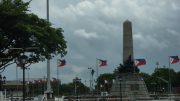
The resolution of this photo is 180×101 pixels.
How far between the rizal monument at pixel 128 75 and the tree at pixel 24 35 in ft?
116

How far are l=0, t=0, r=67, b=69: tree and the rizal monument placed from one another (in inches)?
1393

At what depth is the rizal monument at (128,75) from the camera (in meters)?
90.2

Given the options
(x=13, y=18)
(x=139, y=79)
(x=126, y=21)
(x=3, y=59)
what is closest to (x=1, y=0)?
(x=13, y=18)

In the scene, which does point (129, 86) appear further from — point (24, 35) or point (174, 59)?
point (24, 35)

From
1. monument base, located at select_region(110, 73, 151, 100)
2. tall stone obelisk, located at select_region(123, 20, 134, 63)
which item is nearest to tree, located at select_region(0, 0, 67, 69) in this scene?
tall stone obelisk, located at select_region(123, 20, 134, 63)

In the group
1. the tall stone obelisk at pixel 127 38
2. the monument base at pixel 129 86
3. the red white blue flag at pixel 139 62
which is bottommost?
the monument base at pixel 129 86

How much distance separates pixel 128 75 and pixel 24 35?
47.1m

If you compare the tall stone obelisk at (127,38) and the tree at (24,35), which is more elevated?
the tall stone obelisk at (127,38)

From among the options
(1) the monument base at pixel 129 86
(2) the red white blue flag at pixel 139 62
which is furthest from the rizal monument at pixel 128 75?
(2) the red white blue flag at pixel 139 62

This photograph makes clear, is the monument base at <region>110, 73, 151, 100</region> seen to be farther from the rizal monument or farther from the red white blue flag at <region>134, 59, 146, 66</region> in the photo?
the red white blue flag at <region>134, 59, 146, 66</region>

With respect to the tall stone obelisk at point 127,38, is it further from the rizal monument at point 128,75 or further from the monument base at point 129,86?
the monument base at point 129,86

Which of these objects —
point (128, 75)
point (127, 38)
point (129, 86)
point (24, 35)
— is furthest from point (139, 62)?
point (24, 35)

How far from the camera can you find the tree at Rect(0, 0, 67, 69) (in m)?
48.5

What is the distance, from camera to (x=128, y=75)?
312ft
